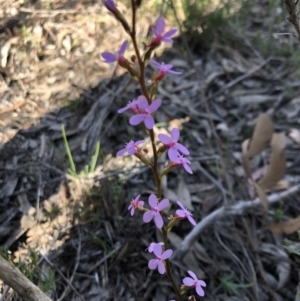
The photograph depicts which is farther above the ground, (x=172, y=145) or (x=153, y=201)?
(x=172, y=145)

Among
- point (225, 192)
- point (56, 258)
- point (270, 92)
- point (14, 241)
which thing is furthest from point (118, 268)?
point (270, 92)

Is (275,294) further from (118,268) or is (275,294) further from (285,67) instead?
(285,67)

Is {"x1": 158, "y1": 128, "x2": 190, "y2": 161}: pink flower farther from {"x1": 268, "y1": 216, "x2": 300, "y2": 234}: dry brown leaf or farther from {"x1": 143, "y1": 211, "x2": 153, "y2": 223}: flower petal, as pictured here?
{"x1": 268, "y1": 216, "x2": 300, "y2": 234}: dry brown leaf

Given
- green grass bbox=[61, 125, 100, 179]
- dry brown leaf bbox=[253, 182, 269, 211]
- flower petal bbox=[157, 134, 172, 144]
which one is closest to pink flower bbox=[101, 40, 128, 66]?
flower petal bbox=[157, 134, 172, 144]

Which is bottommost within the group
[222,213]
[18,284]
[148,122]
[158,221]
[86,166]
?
[222,213]

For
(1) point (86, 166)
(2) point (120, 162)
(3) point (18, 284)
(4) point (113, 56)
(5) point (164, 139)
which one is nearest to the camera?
(4) point (113, 56)

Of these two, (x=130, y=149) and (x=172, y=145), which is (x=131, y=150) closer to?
(x=130, y=149)

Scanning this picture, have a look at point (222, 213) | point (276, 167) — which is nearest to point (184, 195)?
point (222, 213)

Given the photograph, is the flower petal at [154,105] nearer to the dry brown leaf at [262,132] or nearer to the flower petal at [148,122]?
the flower petal at [148,122]
